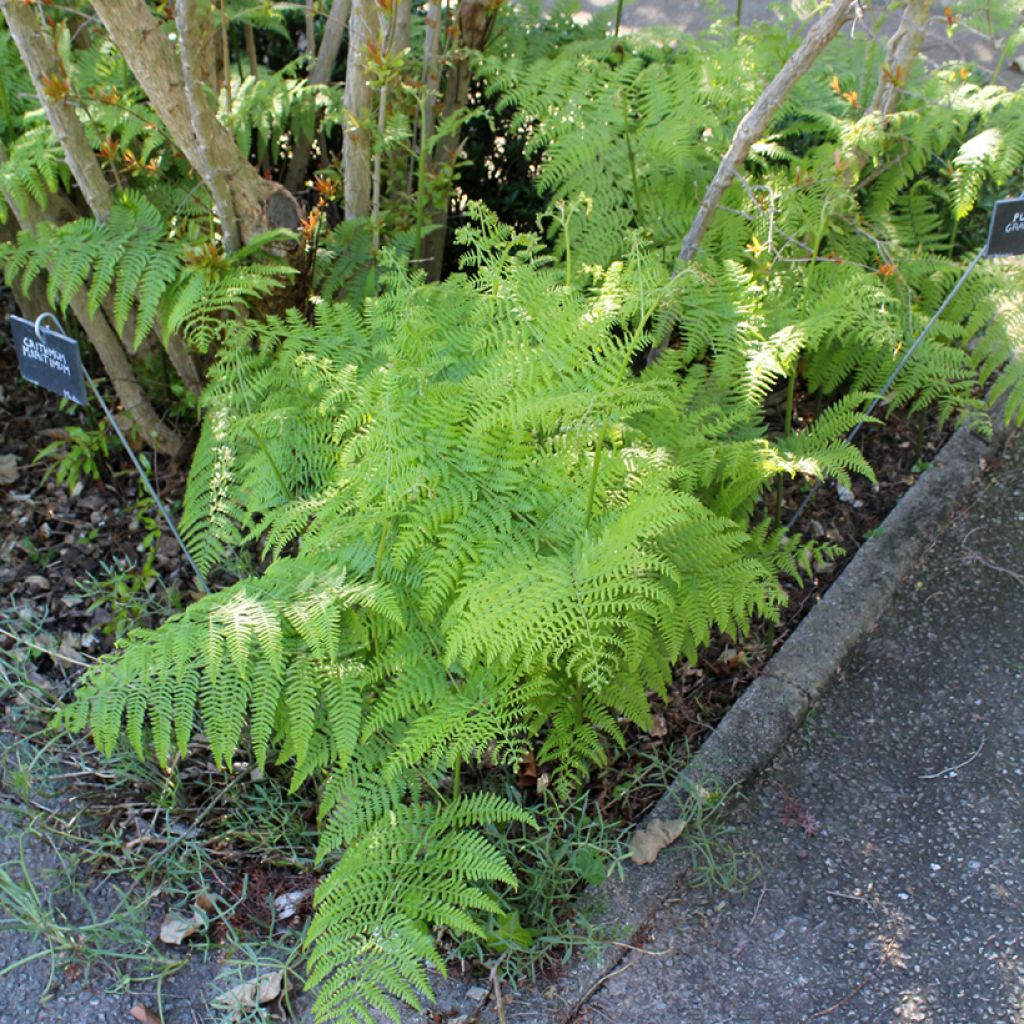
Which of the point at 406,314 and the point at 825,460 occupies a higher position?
the point at 406,314

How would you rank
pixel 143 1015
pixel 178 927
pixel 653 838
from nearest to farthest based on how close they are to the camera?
pixel 143 1015, pixel 178 927, pixel 653 838

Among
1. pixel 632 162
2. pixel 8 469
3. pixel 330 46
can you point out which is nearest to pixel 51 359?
pixel 8 469

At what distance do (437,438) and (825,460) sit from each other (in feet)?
3.50

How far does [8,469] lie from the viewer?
3389 millimetres

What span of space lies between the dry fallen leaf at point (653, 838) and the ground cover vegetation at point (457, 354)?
12cm

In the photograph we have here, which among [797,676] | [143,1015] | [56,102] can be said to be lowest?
[143,1015]

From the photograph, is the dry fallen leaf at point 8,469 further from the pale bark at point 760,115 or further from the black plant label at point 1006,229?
the black plant label at point 1006,229

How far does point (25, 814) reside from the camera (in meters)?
2.42

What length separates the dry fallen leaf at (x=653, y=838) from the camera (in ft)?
7.64

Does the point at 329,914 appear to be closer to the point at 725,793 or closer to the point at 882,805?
the point at 725,793

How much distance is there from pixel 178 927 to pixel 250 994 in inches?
10.2

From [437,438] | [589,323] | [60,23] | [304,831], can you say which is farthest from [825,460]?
[60,23]

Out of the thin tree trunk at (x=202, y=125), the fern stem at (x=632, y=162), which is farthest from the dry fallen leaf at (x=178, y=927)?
the fern stem at (x=632, y=162)

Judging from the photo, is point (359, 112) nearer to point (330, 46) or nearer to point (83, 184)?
point (330, 46)
